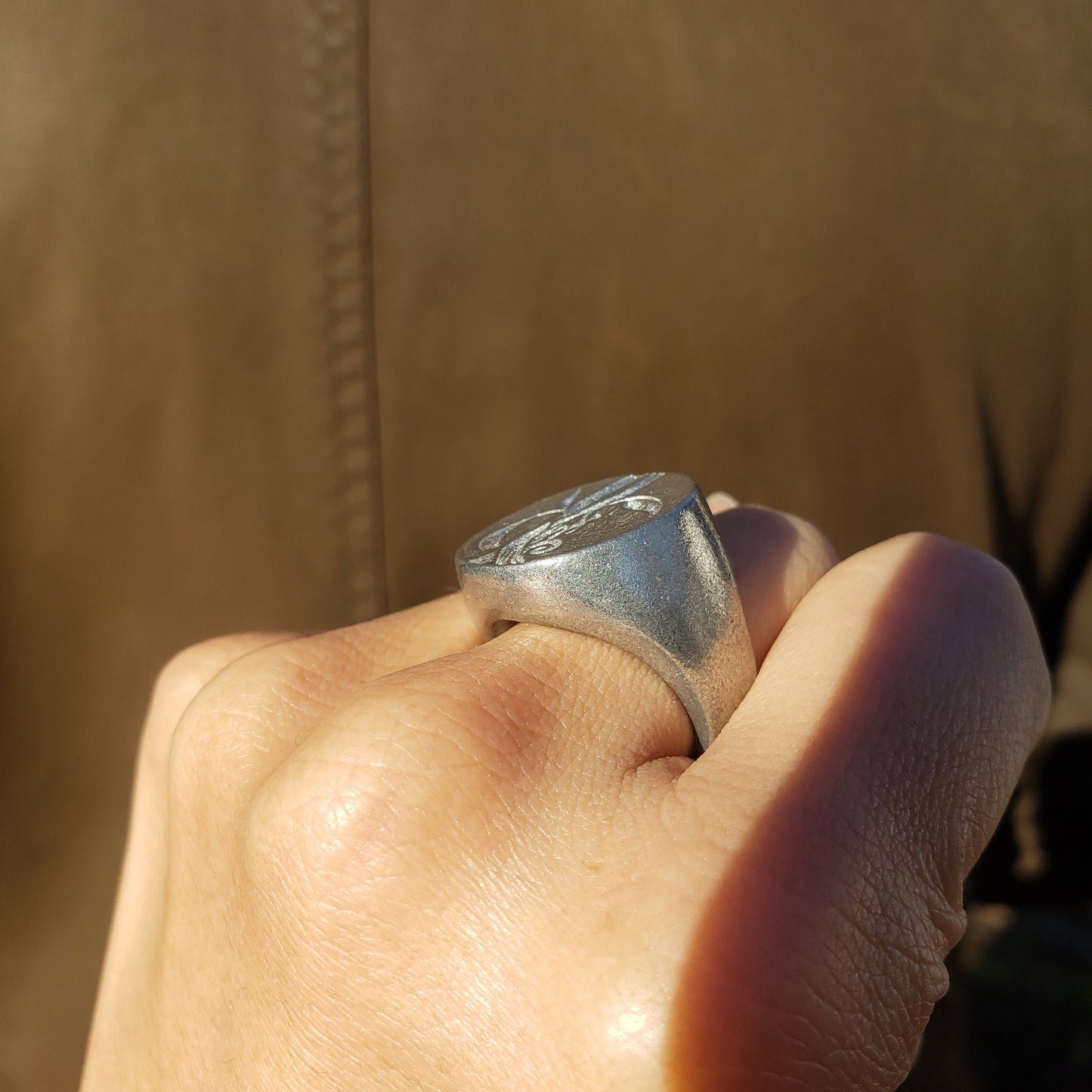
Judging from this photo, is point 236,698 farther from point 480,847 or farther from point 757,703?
point 757,703

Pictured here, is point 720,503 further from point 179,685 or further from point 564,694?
point 179,685

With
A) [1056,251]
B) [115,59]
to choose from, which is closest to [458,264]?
[115,59]

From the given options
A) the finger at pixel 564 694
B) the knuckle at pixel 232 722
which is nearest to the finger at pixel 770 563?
the finger at pixel 564 694

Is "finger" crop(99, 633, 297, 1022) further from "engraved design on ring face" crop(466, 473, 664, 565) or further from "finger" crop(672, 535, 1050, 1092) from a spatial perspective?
"finger" crop(672, 535, 1050, 1092)

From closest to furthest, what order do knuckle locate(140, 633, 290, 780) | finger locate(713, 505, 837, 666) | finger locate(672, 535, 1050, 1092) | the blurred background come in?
finger locate(672, 535, 1050, 1092) → finger locate(713, 505, 837, 666) → knuckle locate(140, 633, 290, 780) → the blurred background

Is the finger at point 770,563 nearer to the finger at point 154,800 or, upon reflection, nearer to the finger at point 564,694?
the finger at point 564,694

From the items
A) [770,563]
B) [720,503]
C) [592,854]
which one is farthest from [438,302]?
[592,854]

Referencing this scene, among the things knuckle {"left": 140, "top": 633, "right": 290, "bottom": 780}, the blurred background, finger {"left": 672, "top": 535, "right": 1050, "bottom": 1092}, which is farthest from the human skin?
the blurred background
